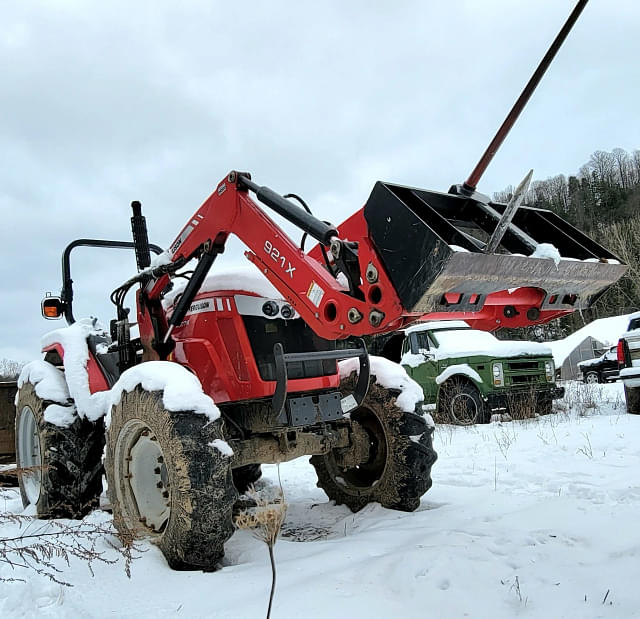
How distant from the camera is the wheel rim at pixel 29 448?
5293mm

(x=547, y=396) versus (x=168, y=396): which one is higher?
(x=168, y=396)

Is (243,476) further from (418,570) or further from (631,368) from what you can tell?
(631,368)

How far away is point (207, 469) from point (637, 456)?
14.9ft

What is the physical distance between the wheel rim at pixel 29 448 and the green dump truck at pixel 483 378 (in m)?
6.25

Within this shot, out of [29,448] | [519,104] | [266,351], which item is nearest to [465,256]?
[519,104]

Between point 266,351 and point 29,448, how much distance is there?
9.08 feet

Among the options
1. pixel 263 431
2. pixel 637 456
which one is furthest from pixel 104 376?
pixel 637 456

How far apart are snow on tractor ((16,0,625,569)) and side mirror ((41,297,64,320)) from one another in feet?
0.06

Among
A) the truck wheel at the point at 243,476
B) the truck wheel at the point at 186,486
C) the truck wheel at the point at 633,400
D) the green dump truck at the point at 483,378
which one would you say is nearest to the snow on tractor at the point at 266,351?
the truck wheel at the point at 186,486

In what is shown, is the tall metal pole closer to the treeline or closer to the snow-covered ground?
the snow-covered ground

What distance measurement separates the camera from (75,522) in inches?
187

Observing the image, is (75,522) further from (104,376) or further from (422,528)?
(422,528)

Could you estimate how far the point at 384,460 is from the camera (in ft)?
16.1

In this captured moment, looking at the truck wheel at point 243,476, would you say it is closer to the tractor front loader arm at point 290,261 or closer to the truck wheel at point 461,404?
the tractor front loader arm at point 290,261
